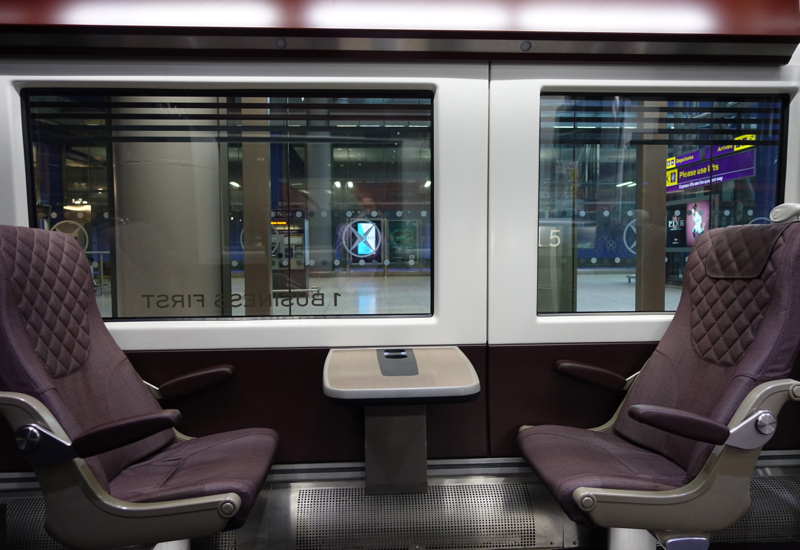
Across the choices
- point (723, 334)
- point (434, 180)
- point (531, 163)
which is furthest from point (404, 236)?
point (723, 334)

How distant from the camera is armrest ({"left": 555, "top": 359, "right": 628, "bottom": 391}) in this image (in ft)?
7.11

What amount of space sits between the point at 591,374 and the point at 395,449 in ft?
3.09

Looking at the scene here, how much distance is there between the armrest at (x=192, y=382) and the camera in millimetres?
2074

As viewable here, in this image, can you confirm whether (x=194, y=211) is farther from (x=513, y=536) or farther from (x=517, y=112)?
(x=513, y=536)

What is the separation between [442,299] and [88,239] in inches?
66.7

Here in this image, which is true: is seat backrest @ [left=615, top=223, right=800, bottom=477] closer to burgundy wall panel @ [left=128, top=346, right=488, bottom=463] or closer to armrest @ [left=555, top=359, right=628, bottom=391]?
armrest @ [left=555, top=359, right=628, bottom=391]

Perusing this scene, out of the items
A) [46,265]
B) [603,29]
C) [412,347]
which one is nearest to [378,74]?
[603,29]

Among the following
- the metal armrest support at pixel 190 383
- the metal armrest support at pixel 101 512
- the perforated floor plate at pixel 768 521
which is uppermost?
the metal armrest support at pixel 190 383

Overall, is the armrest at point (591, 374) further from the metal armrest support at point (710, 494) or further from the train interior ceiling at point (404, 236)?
the metal armrest support at point (710, 494)

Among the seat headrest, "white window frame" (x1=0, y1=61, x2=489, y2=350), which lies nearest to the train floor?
"white window frame" (x1=0, y1=61, x2=489, y2=350)

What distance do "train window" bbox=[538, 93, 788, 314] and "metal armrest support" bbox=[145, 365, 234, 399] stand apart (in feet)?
4.97

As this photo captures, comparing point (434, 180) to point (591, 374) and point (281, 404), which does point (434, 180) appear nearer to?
point (591, 374)

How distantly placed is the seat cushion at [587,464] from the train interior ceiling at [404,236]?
0.02m

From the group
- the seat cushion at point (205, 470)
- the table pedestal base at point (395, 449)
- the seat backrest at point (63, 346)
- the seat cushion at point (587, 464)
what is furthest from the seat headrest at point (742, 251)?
the seat backrest at point (63, 346)
